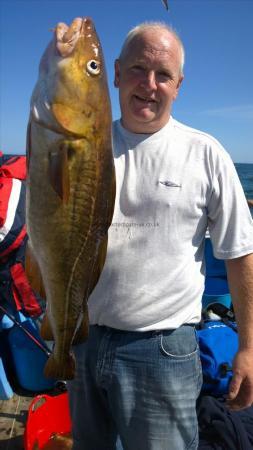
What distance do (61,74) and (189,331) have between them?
154 centimetres

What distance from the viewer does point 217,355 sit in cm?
402

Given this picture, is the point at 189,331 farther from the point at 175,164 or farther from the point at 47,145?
the point at 47,145

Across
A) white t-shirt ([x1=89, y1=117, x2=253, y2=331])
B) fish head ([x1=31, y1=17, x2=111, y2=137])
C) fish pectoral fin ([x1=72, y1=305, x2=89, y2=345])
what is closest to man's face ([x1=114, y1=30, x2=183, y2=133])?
white t-shirt ([x1=89, y1=117, x2=253, y2=331])

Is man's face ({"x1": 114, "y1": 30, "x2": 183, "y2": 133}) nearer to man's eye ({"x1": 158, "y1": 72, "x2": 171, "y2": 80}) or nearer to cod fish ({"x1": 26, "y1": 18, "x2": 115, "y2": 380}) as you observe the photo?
man's eye ({"x1": 158, "y1": 72, "x2": 171, "y2": 80})

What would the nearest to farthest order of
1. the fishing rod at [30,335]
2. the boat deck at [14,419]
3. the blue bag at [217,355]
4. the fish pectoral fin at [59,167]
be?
the fish pectoral fin at [59,167] → the boat deck at [14,419] → the blue bag at [217,355] → the fishing rod at [30,335]

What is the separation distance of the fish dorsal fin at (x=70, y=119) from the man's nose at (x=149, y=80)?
623 millimetres

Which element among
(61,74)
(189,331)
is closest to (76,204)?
(61,74)

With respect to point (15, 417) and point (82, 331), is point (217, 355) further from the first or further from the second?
point (82, 331)

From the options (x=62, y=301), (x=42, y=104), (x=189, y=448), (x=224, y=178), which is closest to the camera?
(x=42, y=104)

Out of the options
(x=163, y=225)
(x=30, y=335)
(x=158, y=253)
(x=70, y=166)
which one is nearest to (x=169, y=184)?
(x=163, y=225)

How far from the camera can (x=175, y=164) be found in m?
2.26

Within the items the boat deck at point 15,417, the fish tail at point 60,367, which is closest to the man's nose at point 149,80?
the fish tail at point 60,367

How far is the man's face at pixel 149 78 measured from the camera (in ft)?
7.16

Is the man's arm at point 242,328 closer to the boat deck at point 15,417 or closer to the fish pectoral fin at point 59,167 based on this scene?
the fish pectoral fin at point 59,167
